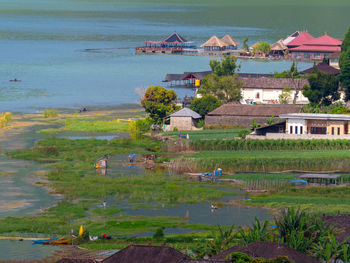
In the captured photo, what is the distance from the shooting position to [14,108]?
78.2m

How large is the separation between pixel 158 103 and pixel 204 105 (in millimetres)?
3603

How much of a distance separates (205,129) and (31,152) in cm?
1433

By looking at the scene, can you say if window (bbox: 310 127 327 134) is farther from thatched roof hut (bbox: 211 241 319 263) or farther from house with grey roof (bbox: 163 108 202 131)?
thatched roof hut (bbox: 211 241 319 263)

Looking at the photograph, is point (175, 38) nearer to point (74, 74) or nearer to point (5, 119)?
point (74, 74)

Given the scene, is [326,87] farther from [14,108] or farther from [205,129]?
[14,108]

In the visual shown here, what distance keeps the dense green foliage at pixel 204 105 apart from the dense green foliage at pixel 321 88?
7.76 m

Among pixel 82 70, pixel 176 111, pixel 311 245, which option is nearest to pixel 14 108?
→ pixel 176 111

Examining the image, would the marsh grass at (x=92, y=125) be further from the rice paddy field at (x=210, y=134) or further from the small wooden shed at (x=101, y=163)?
the small wooden shed at (x=101, y=163)

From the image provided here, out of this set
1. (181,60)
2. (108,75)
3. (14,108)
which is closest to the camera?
(14,108)

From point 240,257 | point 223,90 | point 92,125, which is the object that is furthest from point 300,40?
point 240,257

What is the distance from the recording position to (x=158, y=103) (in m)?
67.9

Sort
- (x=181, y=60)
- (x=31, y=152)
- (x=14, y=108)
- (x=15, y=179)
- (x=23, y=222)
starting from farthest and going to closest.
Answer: (x=181, y=60) < (x=14, y=108) < (x=31, y=152) < (x=15, y=179) < (x=23, y=222)

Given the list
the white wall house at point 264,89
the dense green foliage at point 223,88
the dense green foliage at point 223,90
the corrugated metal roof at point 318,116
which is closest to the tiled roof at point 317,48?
the white wall house at point 264,89

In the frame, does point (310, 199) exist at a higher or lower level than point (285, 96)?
lower
